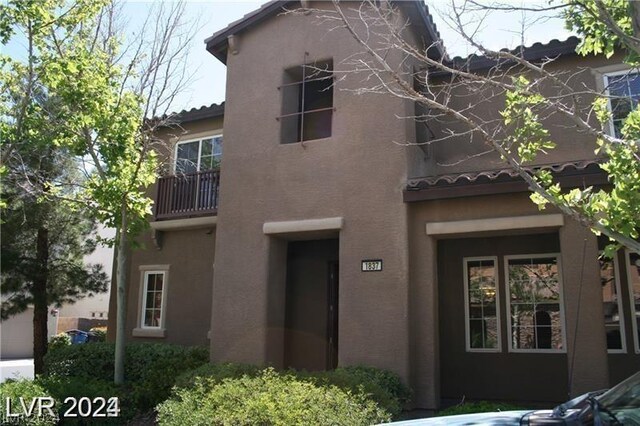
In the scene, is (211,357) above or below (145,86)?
below

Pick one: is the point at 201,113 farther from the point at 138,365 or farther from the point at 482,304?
the point at 482,304

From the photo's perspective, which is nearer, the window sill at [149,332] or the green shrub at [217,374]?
the green shrub at [217,374]

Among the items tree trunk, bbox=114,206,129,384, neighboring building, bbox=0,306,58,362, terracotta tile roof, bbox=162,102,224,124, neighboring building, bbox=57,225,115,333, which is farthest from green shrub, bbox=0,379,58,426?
neighboring building, bbox=57,225,115,333

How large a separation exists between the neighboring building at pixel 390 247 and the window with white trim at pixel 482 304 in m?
0.03

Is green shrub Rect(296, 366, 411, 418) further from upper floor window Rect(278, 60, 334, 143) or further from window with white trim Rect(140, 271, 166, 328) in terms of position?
window with white trim Rect(140, 271, 166, 328)

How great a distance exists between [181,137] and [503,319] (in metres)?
8.93

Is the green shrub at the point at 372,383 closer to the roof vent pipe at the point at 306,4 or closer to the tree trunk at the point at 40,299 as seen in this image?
the roof vent pipe at the point at 306,4

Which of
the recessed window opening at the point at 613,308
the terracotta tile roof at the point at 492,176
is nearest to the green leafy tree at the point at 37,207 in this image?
the terracotta tile roof at the point at 492,176

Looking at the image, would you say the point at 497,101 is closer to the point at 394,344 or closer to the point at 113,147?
the point at 394,344

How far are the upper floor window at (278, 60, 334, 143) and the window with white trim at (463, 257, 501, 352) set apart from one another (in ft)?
13.0

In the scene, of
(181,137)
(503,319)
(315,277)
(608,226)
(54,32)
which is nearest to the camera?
(608,226)

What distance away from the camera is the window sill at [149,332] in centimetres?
1334

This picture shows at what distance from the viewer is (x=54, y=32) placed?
393 inches

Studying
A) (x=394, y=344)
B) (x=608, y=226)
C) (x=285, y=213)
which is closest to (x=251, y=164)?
(x=285, y=213)
